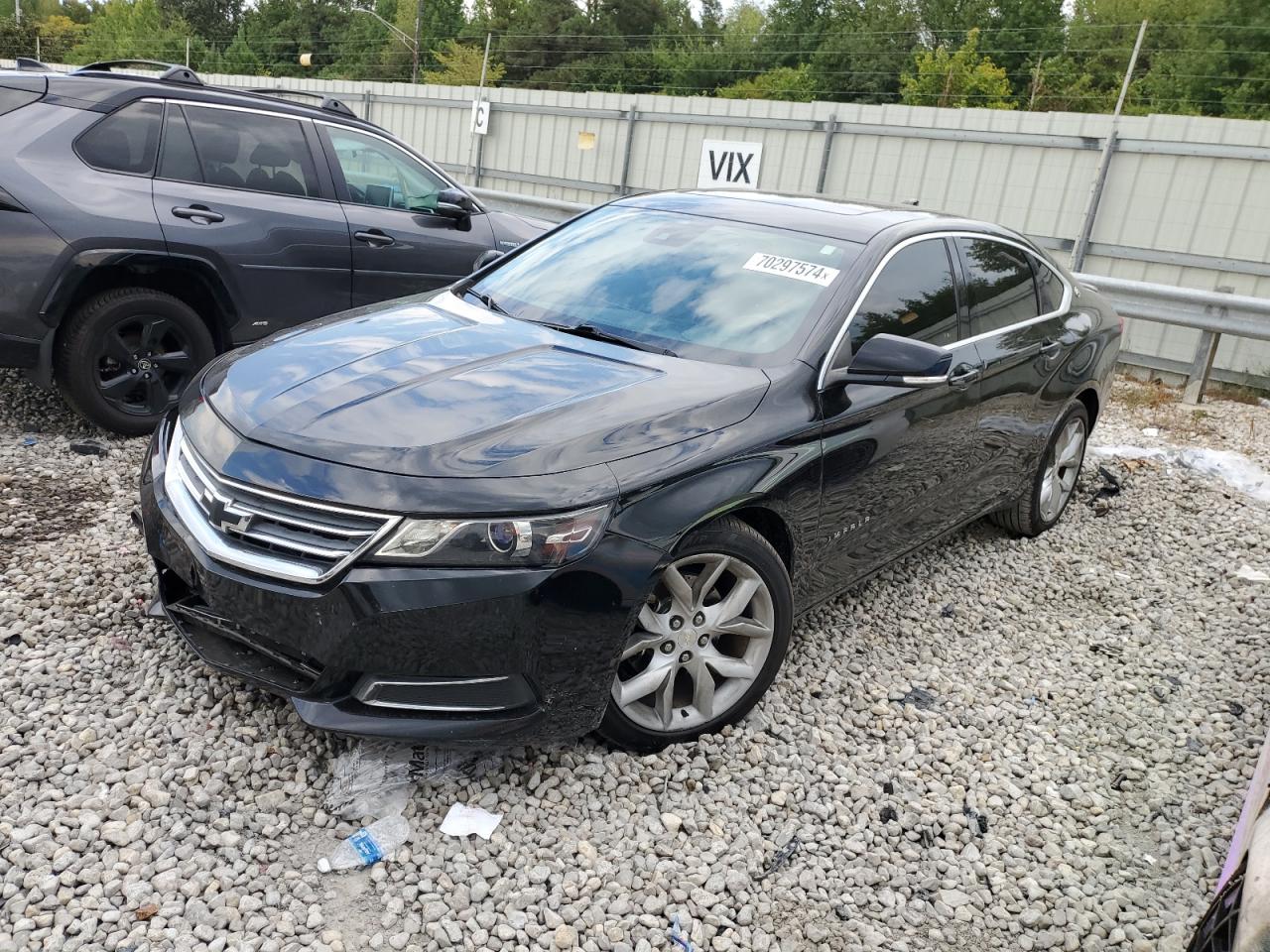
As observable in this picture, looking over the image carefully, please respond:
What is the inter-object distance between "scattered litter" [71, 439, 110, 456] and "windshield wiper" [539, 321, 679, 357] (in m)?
2.81

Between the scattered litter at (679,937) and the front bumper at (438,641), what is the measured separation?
0.59m

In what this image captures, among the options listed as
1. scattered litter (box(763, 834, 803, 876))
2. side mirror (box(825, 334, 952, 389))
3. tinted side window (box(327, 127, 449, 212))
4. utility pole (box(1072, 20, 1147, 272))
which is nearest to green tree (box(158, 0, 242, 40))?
utility pole (box(1072, 20, 1147, 272))

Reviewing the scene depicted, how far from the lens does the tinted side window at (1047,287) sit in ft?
16.6

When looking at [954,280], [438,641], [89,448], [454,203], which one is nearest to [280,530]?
[438,641]

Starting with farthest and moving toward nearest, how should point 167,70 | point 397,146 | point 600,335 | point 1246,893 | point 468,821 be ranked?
point 397,146 → point 167,70 → point 600,335 → point 468,821 → point 1246,893

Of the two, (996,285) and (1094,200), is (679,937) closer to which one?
(996,285)

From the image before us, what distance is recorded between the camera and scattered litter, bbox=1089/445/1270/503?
675 cm

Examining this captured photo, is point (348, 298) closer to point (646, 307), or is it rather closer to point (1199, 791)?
point (646, 307)

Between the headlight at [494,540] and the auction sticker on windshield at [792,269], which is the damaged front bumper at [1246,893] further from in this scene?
the auction sticker on windshield at [792,269]

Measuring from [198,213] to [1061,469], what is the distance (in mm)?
4865

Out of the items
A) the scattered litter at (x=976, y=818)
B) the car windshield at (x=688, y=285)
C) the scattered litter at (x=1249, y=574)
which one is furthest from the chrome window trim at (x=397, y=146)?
the scattered litter at (x=1249, y=574)

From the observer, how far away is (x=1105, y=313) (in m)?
5.77

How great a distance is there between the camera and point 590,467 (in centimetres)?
286

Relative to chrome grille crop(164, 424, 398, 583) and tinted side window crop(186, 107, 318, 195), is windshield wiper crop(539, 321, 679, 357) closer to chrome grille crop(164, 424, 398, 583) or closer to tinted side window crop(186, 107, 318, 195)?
chrome grille crop(164, 424, 398, 583)
